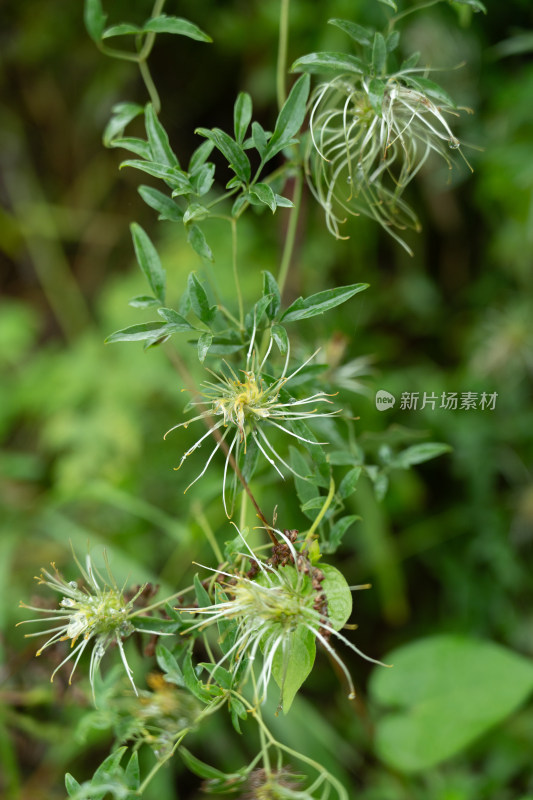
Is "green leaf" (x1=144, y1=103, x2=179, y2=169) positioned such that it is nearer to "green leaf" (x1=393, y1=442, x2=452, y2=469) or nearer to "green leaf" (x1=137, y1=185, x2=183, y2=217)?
"green leaf" (x1=137, y1=185, x2=183, y2=217)

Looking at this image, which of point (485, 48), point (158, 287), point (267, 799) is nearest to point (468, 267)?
point (485, 48)

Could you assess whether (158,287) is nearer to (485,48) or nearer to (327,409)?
(327,409)

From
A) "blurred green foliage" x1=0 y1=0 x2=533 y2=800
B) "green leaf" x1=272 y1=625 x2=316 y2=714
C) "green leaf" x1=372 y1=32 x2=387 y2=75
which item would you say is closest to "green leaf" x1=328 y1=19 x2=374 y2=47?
"green leaf" x1=372 y1=32 x2=387 y2=75

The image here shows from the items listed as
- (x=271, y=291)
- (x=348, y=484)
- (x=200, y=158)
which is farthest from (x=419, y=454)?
(x=200, y=158)

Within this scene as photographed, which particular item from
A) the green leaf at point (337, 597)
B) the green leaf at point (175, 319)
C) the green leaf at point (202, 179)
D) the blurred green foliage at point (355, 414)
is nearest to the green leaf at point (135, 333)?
the green leaf at point (175, 319)

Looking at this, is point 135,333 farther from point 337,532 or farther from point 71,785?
point 71,785

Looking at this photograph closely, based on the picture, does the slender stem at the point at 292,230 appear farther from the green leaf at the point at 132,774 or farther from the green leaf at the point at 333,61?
the green leaf at the point at 132,774
